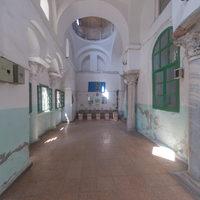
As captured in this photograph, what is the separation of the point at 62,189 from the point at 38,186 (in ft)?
1.50

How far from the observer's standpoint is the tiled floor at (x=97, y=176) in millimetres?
3172

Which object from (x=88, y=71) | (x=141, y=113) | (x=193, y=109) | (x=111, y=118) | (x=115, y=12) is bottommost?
(x=111, y=118)

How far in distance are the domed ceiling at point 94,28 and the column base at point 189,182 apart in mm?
14162

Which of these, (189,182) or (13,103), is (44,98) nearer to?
(13,103)

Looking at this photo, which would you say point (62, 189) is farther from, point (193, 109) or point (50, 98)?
point (50, 98)

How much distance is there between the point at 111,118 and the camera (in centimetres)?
1520

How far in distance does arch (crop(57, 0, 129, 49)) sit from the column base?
6682 mm

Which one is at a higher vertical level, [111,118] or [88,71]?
[88,71]

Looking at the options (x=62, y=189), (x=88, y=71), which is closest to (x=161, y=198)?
(x=62, y=189)

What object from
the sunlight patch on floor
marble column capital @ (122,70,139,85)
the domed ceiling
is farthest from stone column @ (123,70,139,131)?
the domed ceiling

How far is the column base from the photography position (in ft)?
10.4

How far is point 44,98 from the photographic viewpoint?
859cm

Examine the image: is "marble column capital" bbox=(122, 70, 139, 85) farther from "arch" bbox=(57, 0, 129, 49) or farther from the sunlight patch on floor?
the sunlight patch on floor

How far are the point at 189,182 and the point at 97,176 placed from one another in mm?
1646
